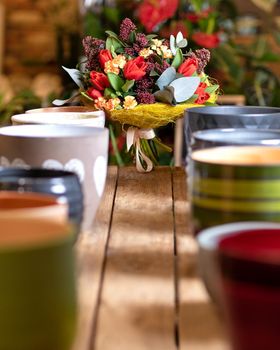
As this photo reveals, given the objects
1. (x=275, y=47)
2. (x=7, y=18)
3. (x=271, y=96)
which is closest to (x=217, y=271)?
(x=271, y=96)

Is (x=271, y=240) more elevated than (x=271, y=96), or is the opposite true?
(x=271, y=240)

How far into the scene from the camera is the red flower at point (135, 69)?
4.49 feet

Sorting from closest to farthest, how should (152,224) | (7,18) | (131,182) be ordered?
(152,224) < (131,182) < (7,18)

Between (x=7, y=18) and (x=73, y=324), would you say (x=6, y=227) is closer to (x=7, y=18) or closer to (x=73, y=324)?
(x=73, y=324)

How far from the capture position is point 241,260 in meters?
0.53

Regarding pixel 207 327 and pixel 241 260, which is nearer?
pixel 241 260

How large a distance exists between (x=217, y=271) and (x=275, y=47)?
4281mm

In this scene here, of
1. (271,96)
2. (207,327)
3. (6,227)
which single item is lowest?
(271,96)

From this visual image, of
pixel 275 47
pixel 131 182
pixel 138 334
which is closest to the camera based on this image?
pixel 138 334

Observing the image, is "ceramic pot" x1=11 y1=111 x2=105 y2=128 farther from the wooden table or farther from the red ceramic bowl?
the red ceramic bowl

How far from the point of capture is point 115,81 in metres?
1.38

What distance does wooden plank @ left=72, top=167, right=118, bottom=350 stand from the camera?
640mm

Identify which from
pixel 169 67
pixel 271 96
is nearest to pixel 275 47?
pixel 271 96

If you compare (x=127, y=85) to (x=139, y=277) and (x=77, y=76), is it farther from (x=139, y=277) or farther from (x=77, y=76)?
(x=139, y=277)
